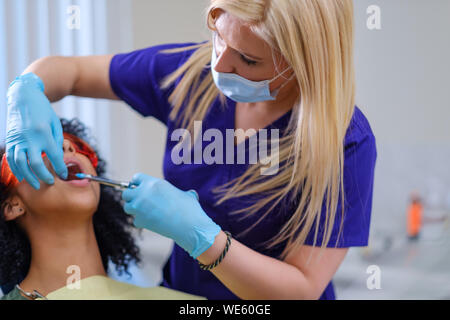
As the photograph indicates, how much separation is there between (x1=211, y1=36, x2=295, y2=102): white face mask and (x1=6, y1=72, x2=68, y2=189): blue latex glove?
35cm

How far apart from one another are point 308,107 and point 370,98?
2.02ft

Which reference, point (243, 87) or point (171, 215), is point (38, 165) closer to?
point (171, 215)

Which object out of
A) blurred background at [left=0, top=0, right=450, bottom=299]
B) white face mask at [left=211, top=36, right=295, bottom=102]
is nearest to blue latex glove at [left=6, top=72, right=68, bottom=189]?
blurred background at [left=0, top=0, right=450, bottom=299]

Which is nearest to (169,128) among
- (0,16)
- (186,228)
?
(186,228)

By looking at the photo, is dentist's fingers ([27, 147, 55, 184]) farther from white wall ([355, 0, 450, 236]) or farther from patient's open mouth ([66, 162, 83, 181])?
white wall ([355, 0, 450, 236])

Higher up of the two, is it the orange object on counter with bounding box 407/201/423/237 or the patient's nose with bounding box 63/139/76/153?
the patient's nose with bounding box 63/139/76/153

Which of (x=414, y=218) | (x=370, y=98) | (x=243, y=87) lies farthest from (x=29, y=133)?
(x=414, y=218)

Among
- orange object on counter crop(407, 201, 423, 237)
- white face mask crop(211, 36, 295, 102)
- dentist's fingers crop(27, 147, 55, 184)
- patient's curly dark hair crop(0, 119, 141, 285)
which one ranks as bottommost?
orange object on counter crop(407, 201, 423, 237)

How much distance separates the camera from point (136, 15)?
4.28 feet

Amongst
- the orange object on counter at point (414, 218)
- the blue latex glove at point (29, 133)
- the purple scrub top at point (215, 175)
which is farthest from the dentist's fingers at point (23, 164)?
the orange object on counter at point (414, 218)

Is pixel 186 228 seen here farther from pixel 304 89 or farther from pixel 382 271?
pixel 382 271

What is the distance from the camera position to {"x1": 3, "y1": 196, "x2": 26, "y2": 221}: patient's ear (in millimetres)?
1055

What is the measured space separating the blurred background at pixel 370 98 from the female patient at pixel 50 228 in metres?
0.14

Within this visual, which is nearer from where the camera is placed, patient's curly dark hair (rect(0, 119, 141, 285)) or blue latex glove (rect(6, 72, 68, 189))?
blue latex glove (rect(6, 72, 68, 189))
